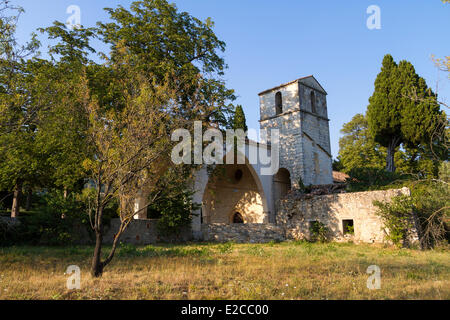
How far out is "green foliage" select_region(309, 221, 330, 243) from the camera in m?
15.1

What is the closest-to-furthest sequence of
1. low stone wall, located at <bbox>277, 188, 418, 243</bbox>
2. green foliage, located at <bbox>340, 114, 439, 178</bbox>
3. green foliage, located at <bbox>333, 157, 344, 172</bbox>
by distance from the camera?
low stone wall, located at <bbox>277, 188, 418, 243</bbox>, green foliage, located at <bbox>340, 114, 439, 178</bbox>, green foliage, located at <bbox>333, 157, 344, 172</bbox>

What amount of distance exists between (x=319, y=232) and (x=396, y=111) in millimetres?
12325

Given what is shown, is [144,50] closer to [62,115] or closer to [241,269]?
[62,115]

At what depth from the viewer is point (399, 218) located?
12328 mm

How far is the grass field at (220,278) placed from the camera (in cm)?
499

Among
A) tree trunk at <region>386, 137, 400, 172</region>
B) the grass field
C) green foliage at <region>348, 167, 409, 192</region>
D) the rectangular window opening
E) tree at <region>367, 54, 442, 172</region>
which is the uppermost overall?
tree at <region>367, 54, 442, 172</region>

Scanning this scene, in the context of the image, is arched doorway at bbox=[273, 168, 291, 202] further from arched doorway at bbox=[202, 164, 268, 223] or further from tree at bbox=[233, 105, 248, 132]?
tree at bbox=[233, 105, 248, 132]

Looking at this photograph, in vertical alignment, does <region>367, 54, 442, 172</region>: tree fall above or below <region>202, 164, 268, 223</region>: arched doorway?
above

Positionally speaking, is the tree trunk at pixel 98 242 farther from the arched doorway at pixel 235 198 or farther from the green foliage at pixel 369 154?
the green foliage at pixel 369 154

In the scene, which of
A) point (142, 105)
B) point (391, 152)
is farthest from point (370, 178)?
point (142, 105)

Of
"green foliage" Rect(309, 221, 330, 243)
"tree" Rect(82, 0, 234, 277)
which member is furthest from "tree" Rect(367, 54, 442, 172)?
"tree" Rect(82, 0, 234, 277)

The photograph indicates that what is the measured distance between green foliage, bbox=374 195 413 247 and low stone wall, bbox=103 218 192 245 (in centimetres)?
885

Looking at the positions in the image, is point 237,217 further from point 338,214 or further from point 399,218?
point 399,218

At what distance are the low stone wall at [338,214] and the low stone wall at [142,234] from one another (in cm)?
558
